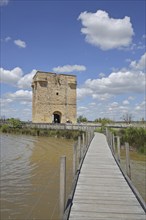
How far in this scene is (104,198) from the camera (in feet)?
19.7

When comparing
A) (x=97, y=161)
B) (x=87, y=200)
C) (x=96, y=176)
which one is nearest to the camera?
(x=87, y=200)

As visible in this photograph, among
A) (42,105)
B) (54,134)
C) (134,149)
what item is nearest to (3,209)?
(134,149)

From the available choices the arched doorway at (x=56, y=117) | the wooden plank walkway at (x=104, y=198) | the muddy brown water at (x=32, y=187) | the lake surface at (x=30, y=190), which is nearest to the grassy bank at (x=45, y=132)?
the arched doorway at (x=56, y=117)

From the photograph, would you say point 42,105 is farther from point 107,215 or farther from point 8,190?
point 107,215

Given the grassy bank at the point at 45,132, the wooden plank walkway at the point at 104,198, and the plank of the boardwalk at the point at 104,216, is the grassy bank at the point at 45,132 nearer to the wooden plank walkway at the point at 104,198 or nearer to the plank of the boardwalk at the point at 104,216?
the wooden plank walkway at the point at 104,198

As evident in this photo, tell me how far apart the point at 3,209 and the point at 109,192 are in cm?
294

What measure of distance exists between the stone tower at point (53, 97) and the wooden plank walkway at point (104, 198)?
3583cm

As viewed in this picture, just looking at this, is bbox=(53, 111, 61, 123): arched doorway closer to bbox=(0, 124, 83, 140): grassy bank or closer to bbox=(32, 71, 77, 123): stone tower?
bbox=(32, 71, 77, 123): stone tower

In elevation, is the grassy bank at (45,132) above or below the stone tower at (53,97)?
below

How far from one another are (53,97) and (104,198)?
132 feet

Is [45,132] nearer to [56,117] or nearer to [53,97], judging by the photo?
[53,97]

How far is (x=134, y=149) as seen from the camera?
17828 millimetres

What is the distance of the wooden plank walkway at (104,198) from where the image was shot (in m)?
5.00

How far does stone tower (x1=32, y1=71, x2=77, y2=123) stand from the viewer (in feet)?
146
